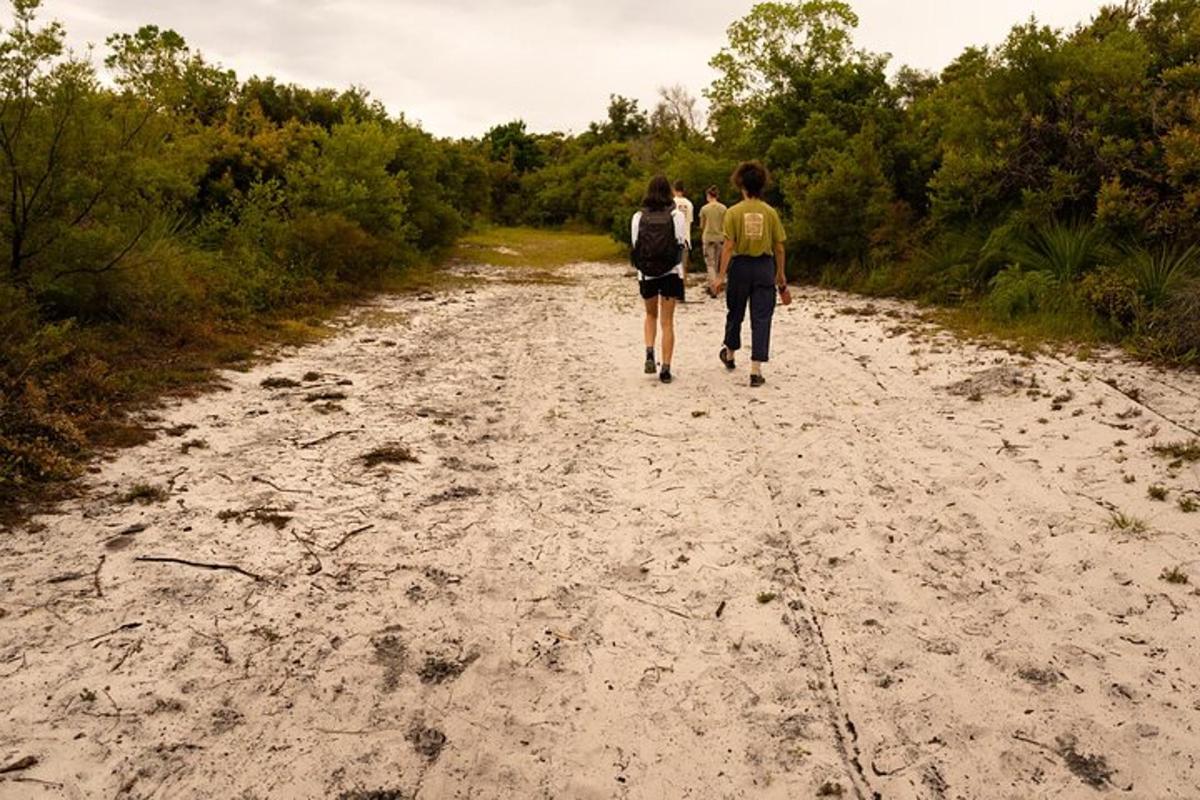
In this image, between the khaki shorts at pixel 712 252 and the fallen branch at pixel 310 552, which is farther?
the khaki shorts at pixel 712 252

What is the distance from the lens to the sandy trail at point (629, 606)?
109 inches

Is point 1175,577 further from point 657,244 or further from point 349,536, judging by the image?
point 657,244

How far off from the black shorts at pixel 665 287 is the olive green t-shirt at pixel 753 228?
611 millimetres

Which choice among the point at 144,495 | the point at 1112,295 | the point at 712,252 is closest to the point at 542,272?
the point at 712,252

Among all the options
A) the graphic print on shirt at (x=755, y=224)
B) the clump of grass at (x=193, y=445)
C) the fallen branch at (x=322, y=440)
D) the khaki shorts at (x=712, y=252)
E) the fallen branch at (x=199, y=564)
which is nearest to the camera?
the fallen branch at (x=199, y=564)

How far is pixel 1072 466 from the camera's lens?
5.01m

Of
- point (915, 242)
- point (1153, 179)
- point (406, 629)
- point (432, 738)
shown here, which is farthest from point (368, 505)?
point (915, 242)

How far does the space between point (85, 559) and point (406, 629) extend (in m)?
1.83

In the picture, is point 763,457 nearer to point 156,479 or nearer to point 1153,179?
point 156,479

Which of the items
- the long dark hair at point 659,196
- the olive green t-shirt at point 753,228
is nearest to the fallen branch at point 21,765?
the long dark hair at point 659,196

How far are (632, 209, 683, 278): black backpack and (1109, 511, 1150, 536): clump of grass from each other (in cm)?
Answer: 400

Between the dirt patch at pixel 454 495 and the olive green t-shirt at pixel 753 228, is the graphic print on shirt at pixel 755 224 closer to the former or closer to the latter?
the olive green t-shirt at pixel 753 228

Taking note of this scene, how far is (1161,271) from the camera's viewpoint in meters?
7.81

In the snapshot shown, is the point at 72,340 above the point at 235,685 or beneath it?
above
